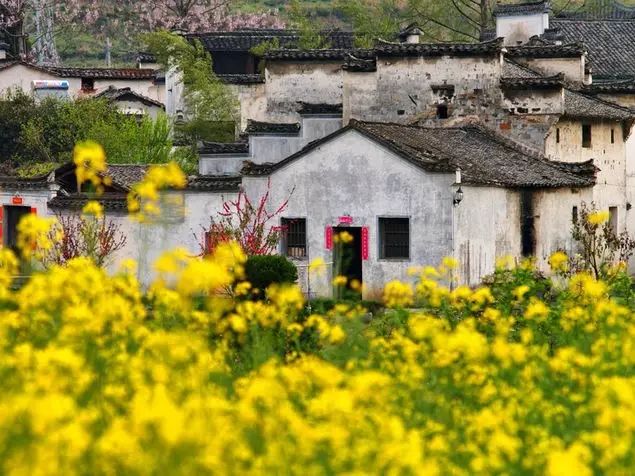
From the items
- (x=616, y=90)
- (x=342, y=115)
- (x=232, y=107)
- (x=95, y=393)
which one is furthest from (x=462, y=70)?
(x=95, y=393)

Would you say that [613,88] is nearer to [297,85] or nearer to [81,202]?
[297,85]

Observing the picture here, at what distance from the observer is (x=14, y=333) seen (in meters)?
12.1

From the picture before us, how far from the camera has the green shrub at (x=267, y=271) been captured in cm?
2411

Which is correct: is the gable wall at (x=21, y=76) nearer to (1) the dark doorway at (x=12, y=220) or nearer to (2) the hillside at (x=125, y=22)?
(1) the dark doorway at (x=12, y=220)

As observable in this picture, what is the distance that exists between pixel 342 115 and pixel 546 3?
42.9ft

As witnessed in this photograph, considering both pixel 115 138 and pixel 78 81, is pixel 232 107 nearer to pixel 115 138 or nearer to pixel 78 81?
pixel 115 138

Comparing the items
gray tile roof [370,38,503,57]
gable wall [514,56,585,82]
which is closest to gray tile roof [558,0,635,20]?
gable wall [514,56,585,82]

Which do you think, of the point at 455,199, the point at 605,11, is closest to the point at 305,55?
the point at 455,199

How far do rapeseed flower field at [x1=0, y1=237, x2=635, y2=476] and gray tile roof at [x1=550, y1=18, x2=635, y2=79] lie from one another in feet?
109

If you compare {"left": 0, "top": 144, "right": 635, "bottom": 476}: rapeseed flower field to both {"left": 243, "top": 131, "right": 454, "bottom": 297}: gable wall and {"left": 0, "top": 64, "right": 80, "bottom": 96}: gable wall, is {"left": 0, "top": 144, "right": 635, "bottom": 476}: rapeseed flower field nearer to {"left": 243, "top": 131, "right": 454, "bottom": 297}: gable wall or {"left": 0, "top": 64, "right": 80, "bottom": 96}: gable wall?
{"left": 243, "top": 131, "right": 454, "bottom": 297}: gable wall

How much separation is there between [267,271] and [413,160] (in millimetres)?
5516

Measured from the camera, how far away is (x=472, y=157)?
105 feet

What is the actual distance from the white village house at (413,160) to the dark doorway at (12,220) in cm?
3

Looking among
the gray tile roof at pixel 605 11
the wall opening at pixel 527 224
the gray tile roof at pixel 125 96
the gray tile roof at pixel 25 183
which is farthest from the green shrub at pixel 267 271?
the gray tile roof at pixel 605 11
